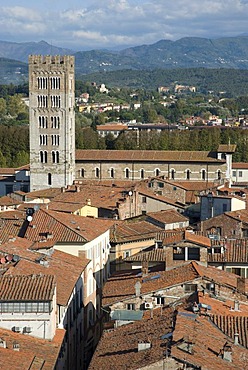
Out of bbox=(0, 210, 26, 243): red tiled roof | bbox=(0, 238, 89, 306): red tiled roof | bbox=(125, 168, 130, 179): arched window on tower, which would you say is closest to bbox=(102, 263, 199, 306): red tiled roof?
bbox=(0, 238, 89, 306): red tiled roof

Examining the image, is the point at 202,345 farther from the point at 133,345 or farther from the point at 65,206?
the point at 65,206

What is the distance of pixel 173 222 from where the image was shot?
5400 centimetres

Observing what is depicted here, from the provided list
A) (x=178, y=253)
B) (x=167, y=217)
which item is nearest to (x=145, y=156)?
(x=167, y=217)

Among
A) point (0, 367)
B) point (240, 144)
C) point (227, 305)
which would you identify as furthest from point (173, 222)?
point (240, 144)

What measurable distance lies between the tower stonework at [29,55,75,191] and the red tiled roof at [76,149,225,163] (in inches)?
126

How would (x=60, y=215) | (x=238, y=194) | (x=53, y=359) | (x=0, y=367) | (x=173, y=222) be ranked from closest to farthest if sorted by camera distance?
(x=0, y=367), (x=53, y=359), (x=60, y=215), (x=173, y=222), (x=238, y=194)

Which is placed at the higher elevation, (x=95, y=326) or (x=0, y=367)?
(x=0, y=367)

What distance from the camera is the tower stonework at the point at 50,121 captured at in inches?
3280

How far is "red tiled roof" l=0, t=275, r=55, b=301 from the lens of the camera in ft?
87.2

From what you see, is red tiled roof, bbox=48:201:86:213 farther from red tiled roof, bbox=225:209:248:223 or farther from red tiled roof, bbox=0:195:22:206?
red tiled roof, bbox=225:209:248:223

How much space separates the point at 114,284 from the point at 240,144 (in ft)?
239

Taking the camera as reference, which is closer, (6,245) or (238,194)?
(6,245)

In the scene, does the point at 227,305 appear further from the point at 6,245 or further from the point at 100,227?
the point at 100,227

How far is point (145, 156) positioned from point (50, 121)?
9515 mm
